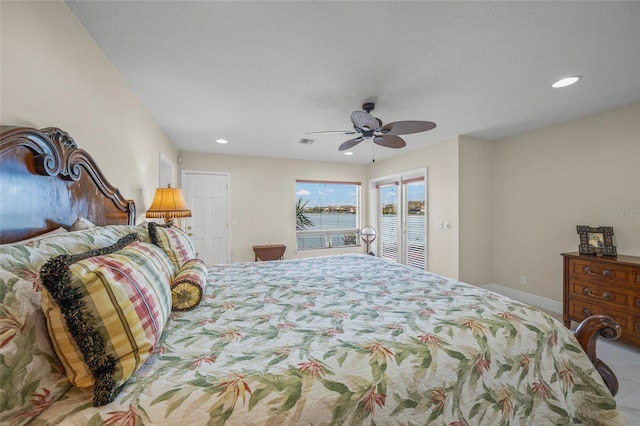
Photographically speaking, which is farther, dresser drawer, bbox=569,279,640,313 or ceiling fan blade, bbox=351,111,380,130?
dresser drawer, bbox=569,279,640,313

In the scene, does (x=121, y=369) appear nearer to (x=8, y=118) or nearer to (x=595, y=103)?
(x=8, y=118)

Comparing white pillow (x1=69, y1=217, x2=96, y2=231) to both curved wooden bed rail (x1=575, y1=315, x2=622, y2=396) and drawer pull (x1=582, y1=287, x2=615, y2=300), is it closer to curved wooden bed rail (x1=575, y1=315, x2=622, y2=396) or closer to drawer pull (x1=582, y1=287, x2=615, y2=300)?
Answer: curved wooden bed rail (x1=575, y1=315, x2=622, y2=396)

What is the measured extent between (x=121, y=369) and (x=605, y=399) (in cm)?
191

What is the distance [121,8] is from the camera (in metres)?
1.42

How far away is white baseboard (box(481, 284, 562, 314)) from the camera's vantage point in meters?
3.27

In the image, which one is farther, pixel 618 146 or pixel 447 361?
pixel 618 146

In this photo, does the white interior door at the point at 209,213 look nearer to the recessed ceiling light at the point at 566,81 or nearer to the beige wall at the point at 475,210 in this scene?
the beige wall at the point at 475,210

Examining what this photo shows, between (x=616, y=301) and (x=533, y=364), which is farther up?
(x=533, y=364)

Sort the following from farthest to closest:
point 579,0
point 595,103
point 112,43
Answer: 1. point 595,103
2. point 112,43
3. point 579,0

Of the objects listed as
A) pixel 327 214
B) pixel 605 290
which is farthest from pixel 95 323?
pixel 327 214

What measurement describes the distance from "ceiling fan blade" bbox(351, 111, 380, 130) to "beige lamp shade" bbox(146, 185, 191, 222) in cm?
196

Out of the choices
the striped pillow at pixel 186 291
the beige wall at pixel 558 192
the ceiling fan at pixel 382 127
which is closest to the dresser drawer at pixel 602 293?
the beige wall at pixel 558 192

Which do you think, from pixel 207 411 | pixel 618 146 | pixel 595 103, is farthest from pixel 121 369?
pixel 618 146

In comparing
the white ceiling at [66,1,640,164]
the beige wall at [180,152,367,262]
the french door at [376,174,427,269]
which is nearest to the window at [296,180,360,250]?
the beige wall at [180,152,367,262]
